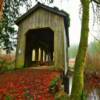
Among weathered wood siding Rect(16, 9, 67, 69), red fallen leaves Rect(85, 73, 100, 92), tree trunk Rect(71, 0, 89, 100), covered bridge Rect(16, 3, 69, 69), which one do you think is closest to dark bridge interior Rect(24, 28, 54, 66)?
covered bridge Rect(16, 3, 69, 69)

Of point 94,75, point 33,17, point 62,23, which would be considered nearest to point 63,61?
point 62,23

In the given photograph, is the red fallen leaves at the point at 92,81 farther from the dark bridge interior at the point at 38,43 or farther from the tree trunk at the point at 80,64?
the tree trunk at the point at 80,64

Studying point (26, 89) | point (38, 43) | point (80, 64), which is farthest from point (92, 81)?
point (26, 89)

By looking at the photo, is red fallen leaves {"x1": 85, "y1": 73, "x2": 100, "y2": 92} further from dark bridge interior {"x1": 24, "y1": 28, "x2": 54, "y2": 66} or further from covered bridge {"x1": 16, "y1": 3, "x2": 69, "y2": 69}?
covered bridge {"x1": 16, "y1": 3, "x2": 69, "y2": 69}

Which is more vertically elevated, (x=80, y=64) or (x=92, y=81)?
(x=80, y=64)

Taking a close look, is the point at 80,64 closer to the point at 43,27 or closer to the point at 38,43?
the point at 43,27

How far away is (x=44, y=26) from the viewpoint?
60.7 feet

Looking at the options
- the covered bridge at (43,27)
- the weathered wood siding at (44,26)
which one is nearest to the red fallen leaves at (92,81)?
the covered bridge at (43,27)

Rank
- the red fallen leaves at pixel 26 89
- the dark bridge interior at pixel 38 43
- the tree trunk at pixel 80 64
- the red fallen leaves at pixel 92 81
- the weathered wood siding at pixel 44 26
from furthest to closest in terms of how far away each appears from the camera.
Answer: the red fallen leaves at pixel 92 81
the dark bridge interior at pixel 38 43
the weathered wood siding at pixel 44 26
the tree trunk at pixel 80 64
the red fallen leaves at pixel 26 89

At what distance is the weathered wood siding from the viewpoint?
17.7 metres

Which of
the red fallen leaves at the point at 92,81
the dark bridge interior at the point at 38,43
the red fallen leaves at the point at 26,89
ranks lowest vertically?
the red fallen leaves at the point at 92,81

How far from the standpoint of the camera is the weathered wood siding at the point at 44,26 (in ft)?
57.9

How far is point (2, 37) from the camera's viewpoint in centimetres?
2067

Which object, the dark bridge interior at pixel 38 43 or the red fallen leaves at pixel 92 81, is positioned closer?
the dark bridge interior at pixel 38 43
